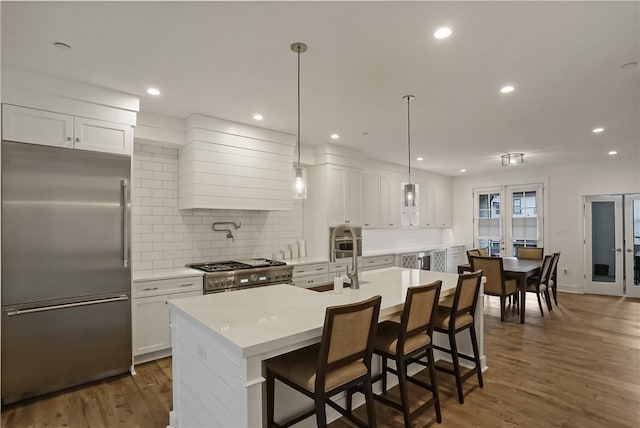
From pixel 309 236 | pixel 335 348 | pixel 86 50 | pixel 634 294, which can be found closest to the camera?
pixel 335 348

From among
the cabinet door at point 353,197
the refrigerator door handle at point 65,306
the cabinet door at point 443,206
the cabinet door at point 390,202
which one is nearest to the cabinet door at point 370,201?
the cabinet door at point 390,202

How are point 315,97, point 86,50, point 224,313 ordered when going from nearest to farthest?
1. point 224,313
2. point 86,50
3. point 315,97

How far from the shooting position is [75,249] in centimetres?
290

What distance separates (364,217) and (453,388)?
3.53 m

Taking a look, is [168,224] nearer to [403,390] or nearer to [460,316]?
[403,390]

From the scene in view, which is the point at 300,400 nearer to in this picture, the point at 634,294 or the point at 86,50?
the point at 86,50

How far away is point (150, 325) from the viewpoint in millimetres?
3428

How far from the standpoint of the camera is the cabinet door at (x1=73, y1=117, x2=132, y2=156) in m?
2.97

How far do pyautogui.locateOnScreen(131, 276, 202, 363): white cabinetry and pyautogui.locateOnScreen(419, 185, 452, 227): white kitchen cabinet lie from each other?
5794 mm

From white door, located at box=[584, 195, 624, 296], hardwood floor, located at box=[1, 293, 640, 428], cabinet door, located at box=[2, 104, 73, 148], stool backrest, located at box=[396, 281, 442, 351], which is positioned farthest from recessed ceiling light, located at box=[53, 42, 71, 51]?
white door, located at box=[584, 195, 624, 296]

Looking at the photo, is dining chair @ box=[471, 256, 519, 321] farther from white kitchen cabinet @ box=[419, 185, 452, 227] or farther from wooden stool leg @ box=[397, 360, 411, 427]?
Result: wooden stool leg @ box=[397, 360, 411, 427]

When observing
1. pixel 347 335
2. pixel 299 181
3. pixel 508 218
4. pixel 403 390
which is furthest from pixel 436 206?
pixel 347 335

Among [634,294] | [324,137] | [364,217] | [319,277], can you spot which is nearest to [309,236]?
[319,277]

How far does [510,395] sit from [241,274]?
2837 millimetres
